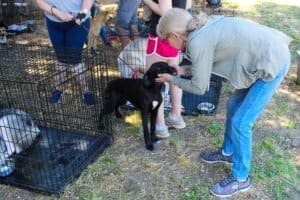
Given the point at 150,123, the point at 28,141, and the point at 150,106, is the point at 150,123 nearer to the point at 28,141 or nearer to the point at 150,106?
A: the point at 150,106

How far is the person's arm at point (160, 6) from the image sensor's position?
123 inches

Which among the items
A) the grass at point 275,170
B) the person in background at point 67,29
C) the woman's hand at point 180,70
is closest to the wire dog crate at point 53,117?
the person in background at point 67,29

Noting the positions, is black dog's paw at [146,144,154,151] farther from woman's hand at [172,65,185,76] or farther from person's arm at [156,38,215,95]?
person's arm at [156,38,215,95]

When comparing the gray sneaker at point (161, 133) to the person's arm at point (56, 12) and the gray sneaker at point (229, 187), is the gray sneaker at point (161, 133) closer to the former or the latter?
the gray sneaker at point (229, 187)

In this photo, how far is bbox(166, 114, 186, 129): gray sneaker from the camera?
12.6ft

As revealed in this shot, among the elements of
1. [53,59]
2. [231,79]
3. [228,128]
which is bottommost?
[228,128]

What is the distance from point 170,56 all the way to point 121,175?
1066mm

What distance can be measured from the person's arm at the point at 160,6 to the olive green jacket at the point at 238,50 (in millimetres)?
656

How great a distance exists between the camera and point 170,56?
3.40 metres

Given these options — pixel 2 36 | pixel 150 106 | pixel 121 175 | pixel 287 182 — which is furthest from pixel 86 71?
pixel 2 36

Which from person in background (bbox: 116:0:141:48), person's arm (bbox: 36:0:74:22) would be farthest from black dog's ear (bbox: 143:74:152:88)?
person in background (bbox: 116:0:141:48)

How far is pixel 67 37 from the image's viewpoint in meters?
3.82

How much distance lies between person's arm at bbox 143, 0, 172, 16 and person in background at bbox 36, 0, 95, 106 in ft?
2.42

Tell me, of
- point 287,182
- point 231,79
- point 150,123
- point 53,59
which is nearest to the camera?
point 231,79
